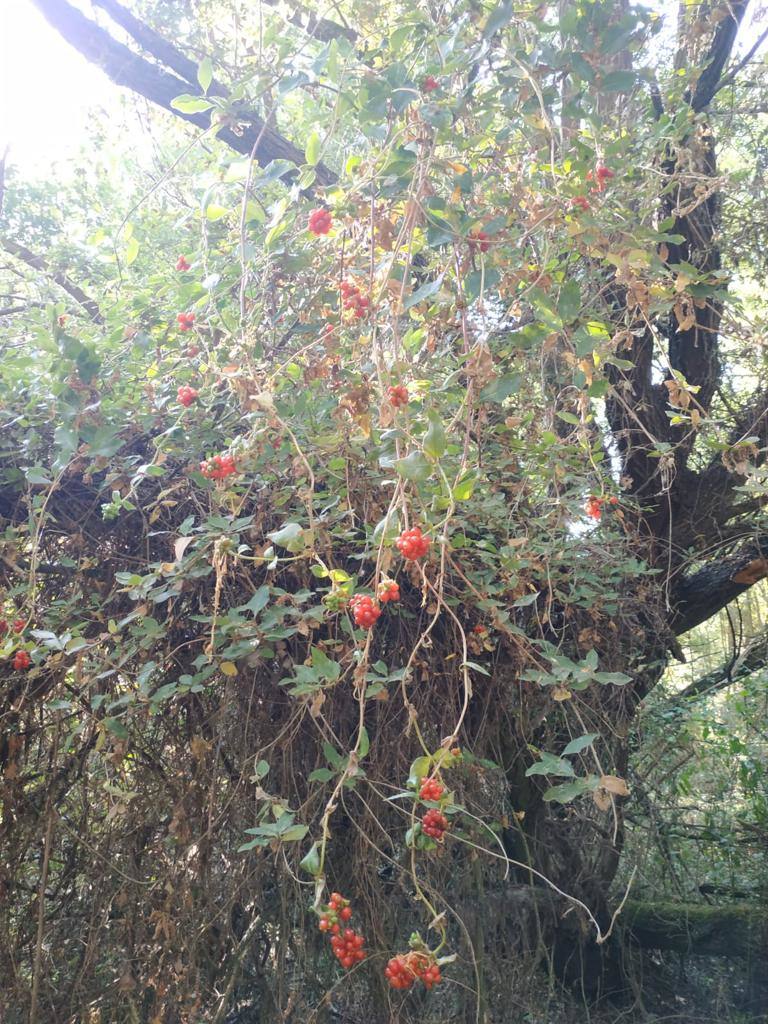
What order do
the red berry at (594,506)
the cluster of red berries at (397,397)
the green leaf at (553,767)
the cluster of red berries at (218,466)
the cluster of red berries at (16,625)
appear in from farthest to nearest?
1. the red berry at (594,506)
2. the cluster of red berries at (16,625)
3. the green leaf at (553,767)
4. the cluster of red berries at (218,466)
5. the cluster of red berries at (397,397)

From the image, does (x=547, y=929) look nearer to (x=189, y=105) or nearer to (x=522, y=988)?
(x=522, y=988)

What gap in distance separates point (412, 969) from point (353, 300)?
43.6 inches

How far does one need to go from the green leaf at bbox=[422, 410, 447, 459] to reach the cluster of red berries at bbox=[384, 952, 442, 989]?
0.66 metres

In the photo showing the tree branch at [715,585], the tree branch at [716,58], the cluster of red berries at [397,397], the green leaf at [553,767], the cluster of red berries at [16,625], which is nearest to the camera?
the cluster of red berries at [397,397]

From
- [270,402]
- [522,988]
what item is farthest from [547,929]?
[270,402]

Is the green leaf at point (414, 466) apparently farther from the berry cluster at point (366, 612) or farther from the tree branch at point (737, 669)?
the tree branch at point (737, 669)

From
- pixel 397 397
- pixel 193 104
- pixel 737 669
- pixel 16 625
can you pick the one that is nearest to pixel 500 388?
pixel 397 397

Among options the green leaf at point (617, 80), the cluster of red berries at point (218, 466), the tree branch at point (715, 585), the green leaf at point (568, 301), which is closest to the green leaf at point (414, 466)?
the cluster of red berries at point (218, 466)

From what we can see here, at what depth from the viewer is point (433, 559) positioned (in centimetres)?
146

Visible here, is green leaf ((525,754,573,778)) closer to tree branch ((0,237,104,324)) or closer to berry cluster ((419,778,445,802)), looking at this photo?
berry cluster ((419,778,445,802))

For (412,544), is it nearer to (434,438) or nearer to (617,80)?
(434,438)

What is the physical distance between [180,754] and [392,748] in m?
0.47

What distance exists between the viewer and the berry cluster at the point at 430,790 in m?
1.08

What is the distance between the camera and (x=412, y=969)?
105 cm
